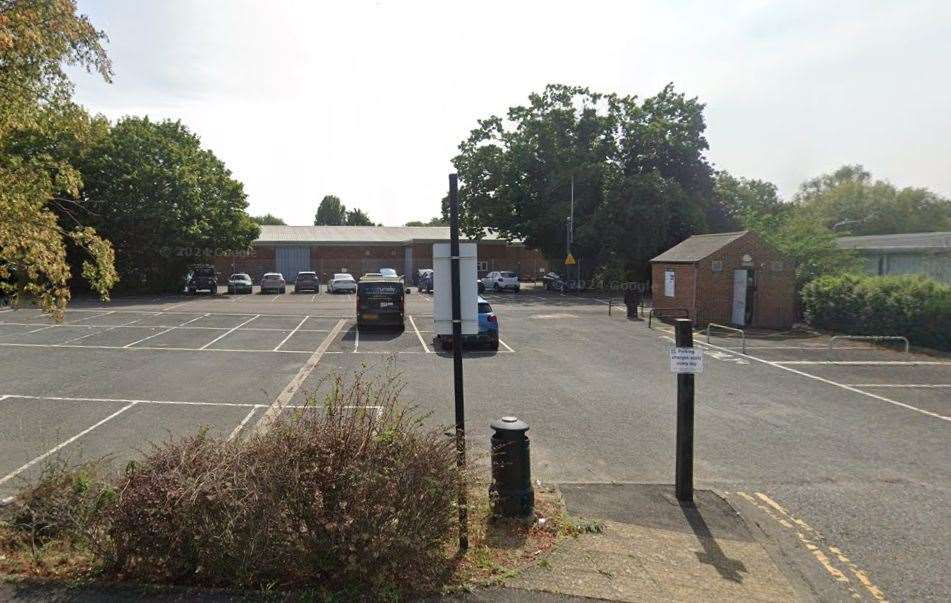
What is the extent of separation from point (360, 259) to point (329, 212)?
2377 inches

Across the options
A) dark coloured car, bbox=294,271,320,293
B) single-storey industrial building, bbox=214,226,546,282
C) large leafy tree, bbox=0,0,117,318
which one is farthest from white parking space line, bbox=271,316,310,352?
single-storey industrial building, bbox=214,226,546,282

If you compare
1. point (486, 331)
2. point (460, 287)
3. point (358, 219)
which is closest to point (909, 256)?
point (486, 331)

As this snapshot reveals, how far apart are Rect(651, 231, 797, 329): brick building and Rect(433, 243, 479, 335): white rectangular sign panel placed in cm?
2032

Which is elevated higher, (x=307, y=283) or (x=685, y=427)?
(x=307, y=283)

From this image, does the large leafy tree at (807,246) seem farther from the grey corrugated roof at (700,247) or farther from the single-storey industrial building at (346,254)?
the single-storey industrial building at (346,254)

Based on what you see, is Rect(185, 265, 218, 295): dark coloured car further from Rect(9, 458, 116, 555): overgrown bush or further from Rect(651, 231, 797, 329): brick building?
Rect(9, 458, 116, 555): overgrown bush

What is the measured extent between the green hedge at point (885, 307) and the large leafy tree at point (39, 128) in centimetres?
2094

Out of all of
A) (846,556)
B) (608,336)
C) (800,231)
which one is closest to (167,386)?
(846,556)

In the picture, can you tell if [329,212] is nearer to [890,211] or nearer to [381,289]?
[890,211]

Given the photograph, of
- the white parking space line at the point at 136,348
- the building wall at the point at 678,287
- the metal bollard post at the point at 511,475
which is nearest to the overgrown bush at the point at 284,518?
the metal bollard post at the point at 511,475

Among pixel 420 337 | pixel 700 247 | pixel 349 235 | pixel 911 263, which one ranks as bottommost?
pixel 420 337

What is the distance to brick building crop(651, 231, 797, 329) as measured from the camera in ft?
78.3

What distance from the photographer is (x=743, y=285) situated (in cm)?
2392

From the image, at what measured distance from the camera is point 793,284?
79.1 ft
